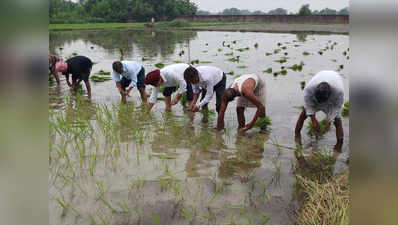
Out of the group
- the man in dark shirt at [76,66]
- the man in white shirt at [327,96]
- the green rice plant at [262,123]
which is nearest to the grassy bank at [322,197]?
the man in white shirt at [327,96]

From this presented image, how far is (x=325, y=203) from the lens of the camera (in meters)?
2.41

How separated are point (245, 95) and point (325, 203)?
1.92 meters

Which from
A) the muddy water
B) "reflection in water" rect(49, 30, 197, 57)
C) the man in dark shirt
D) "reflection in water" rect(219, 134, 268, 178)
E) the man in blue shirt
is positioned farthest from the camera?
"reflection in water" rect(49, 30, 197, 57)

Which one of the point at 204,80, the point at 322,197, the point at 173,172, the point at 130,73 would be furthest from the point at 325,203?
the point at 130,73

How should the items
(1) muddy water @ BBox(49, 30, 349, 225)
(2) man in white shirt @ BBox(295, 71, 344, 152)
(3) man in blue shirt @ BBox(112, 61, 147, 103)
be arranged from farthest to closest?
1. (3) man in blue shirt @ BBox(112, 61, 147, 103)
2. (2) man in white shirt @ BBox(295, 71, 344, 152)
3. (1) muddy water @ BBox(49, 30, 349, 225)

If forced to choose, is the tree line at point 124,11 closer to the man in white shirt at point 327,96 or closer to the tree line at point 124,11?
the tree line at point 124,11

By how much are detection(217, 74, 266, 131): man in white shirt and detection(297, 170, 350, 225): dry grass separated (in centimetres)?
146

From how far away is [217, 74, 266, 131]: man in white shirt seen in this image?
404cm

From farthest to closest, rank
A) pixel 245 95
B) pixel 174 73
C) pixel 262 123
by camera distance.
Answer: pixel 174 73 → pixel 262 123 → pixel 245 95

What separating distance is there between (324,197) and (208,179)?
3.23ft

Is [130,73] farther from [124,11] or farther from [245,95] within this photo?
[124,11]

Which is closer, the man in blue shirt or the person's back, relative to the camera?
the person's back

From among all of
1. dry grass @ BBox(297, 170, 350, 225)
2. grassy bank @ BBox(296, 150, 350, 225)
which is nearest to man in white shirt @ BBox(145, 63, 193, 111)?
grassy bank @ BBox(296, 150, 350, 225)

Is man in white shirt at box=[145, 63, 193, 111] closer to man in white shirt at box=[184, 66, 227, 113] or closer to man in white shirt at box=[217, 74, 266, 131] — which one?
man in white shirt at box=[184, 66, 227, 113]
